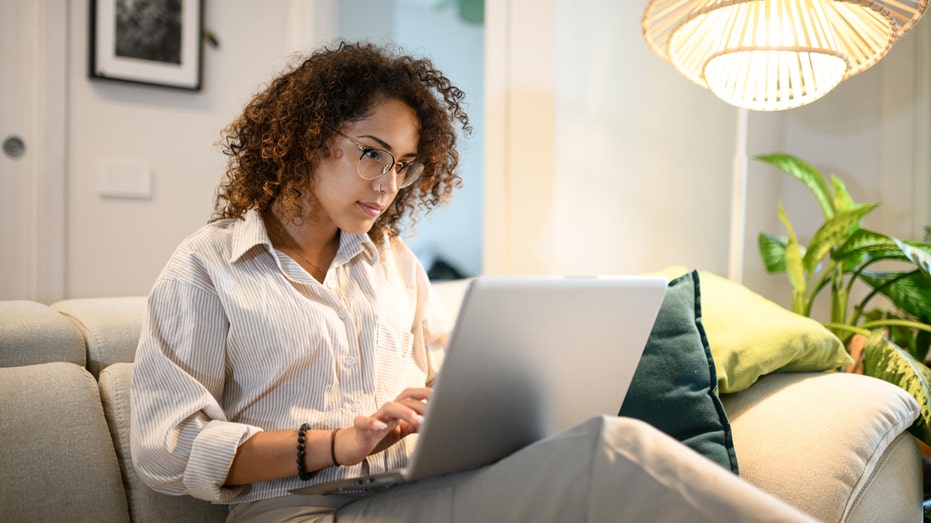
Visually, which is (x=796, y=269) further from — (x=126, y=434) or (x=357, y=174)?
(x=126, y=434)

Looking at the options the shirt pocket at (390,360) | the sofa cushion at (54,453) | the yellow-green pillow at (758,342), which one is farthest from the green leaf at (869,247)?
the sofa cushion at (54,453)

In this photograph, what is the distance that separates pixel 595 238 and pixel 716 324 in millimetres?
886

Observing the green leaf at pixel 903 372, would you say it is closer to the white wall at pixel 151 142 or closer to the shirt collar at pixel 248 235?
the shirt collar at pixel 248 235

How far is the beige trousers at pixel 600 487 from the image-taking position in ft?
2.51

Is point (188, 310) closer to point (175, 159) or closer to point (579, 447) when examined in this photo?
point (579, 447)

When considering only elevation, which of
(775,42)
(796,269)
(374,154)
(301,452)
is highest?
(775,42)

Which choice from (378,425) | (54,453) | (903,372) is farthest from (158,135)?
(903,372)

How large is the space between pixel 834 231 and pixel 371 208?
1341 mm

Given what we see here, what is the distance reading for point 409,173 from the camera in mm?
1295

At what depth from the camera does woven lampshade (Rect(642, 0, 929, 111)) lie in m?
1.55

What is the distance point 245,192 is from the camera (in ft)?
4.06

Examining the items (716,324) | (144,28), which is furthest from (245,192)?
(144,28)

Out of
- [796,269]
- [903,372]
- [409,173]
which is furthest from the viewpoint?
[796,269]

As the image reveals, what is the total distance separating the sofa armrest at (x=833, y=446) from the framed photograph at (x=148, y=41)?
205cm
